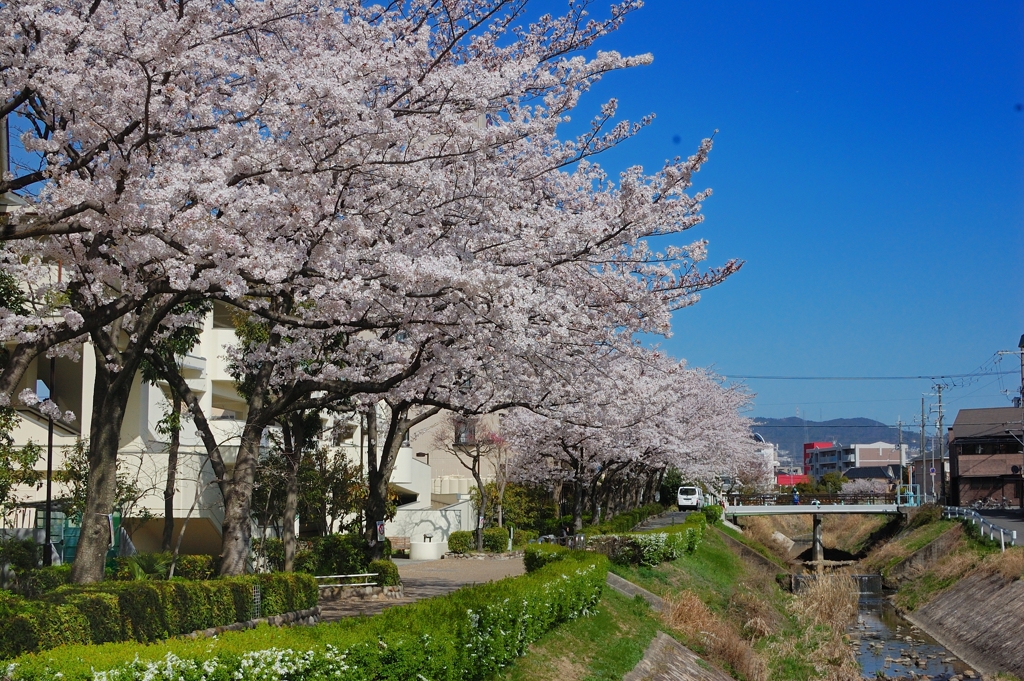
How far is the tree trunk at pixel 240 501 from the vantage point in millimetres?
14797

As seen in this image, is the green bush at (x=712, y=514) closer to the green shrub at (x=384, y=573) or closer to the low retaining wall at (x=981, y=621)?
the low retaining wall at (x=981, y=621)

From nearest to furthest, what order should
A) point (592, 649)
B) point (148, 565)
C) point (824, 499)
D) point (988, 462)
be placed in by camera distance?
point (592, 649) → point (148, 565) → point (824, 499) → point (988, 462)

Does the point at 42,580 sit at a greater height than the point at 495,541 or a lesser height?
greater

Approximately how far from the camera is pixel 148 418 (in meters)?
28.3

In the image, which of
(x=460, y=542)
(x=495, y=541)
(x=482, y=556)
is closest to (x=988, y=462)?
(x=495, y=541)

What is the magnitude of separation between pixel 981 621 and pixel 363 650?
24.2 meters

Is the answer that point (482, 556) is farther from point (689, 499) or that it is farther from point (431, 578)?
point (689, 499)

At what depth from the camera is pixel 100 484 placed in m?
12.0

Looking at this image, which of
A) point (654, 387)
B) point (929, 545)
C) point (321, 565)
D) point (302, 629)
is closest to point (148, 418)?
point (321, 565)

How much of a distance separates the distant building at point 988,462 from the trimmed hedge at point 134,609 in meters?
70.4

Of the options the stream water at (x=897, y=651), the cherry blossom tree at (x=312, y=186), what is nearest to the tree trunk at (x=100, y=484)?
the cherry blossom tree at (x=312, y=186)

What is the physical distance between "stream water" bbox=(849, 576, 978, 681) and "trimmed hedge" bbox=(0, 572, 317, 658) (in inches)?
583

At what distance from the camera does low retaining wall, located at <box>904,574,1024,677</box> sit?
2438 centimetres

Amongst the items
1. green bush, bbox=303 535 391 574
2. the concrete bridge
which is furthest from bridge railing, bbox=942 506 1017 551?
green bush, bbox=303 535 391 574
